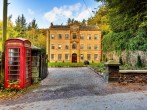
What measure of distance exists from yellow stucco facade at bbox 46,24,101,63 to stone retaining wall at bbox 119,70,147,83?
40.9 meters

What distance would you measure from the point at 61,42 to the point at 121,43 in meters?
31.0

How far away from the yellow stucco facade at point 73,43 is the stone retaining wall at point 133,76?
40.9 metres

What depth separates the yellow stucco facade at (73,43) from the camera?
5331cm

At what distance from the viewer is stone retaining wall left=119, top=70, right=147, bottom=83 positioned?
12.6 meters

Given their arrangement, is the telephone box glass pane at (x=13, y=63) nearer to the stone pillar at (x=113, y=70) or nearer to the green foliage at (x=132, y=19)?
the stone pillar at (x=113, y=70)

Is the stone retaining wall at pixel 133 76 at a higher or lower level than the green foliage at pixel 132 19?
lower

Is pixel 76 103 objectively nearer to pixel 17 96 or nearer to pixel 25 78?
pixel 17 96

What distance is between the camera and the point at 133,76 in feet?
41.7

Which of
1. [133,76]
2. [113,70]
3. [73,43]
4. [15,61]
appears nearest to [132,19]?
[133,76]

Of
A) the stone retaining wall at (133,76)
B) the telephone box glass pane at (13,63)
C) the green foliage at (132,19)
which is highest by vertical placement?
the green foliage at (132,19)

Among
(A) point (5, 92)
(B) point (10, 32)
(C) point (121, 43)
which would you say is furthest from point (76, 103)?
(B) point (10, 32)

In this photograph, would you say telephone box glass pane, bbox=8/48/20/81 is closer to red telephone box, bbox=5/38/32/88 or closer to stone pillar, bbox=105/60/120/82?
red telephone box, bbox=5/38/32/88

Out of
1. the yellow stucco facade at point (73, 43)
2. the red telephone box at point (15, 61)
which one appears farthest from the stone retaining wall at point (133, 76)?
the yellow stucco facade at point (73, 43)

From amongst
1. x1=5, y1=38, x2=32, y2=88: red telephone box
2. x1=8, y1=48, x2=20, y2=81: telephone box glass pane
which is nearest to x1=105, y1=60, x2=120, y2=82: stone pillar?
x1=5, y1=38, x2=32, y2=88: red telephone box
